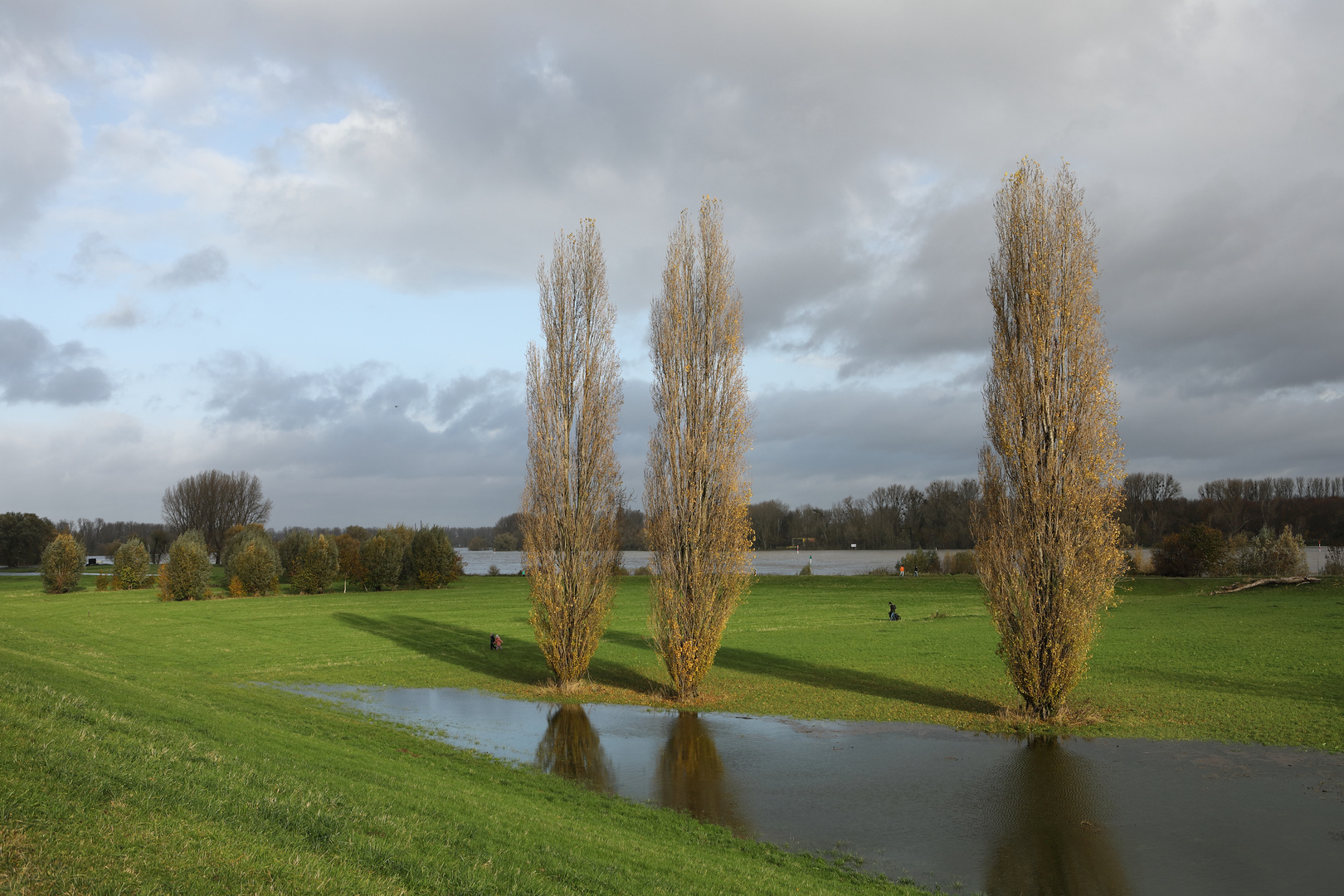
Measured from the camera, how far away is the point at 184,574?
182 ft

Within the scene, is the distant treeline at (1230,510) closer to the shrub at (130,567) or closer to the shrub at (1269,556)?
the shrub at (1269,556)

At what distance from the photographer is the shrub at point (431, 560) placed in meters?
75.1

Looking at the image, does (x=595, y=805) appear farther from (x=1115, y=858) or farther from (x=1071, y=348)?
(x=1071, y=348)

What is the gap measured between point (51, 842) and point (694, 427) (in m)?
17.9

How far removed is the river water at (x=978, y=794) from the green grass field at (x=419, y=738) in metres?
1.27

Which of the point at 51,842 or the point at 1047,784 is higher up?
the point at 51,842

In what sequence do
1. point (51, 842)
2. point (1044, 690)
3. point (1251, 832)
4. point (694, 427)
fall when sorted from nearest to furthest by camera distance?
point (51, 842) → point (1251, 832) → point (1044, 690) → point (694, 427)

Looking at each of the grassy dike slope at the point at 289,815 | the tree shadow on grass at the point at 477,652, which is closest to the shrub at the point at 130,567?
the tree shadow on grass at the point at 477,652

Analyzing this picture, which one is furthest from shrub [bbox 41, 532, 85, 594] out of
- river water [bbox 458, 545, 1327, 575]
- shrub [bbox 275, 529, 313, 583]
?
river water [bbox 458, 545, 1327, 575]

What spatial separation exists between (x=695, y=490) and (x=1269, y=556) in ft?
188

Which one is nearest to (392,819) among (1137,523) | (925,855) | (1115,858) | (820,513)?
(925,855)

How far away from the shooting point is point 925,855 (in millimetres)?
11016

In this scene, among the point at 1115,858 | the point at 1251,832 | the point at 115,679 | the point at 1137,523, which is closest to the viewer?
the point at 1115,858

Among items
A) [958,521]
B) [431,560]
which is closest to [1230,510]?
[958,521]
